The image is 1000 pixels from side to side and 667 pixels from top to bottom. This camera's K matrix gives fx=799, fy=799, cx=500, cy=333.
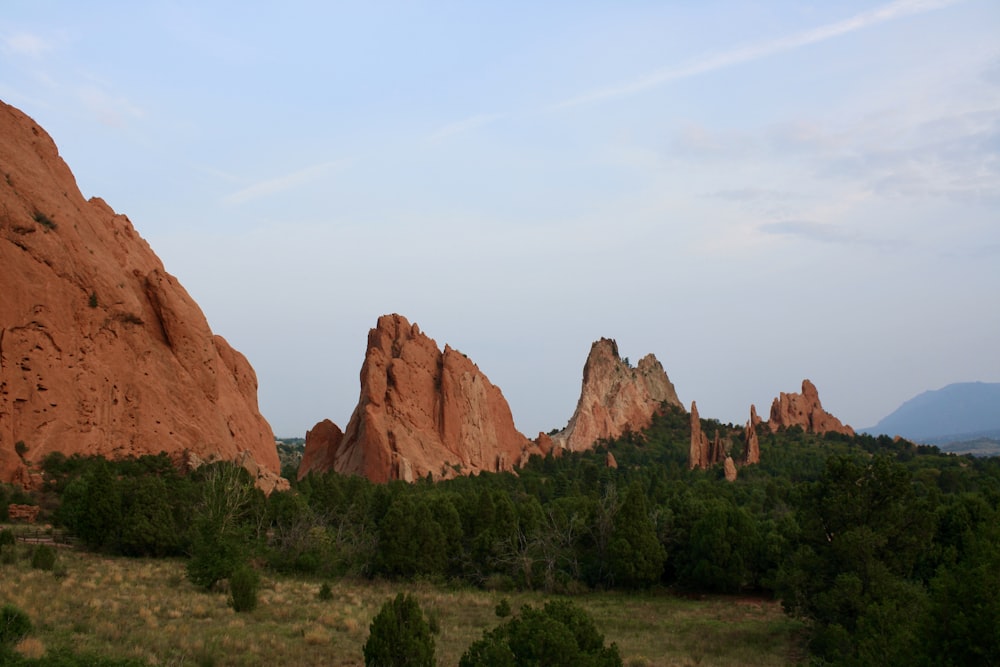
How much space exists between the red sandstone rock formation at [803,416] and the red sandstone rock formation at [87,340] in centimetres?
9153

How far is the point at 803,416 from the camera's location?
134 metres

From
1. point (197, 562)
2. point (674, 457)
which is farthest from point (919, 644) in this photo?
point (674, 457)

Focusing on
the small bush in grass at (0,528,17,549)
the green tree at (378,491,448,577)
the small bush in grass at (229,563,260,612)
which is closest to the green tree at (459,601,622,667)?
the small bush in grass at (229,563,260,612)

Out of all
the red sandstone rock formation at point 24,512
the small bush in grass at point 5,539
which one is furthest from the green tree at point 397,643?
the red sandstone rock formation at point 24,512

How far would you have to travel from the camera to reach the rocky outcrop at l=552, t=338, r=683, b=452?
427ft

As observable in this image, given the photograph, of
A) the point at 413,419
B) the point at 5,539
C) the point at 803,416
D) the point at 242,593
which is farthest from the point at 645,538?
the point at 803,416

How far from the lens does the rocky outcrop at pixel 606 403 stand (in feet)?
427

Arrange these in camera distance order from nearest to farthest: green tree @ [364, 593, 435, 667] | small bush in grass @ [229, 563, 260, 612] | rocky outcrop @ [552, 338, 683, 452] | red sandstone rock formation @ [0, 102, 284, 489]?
green tree @ [364, 593, 435, 667] < small bush in grass @ [229, 563, 260, 612] < red sandstone rock formation @ [0, 102, 284, 489] < rocky outcrop @ [552, 338, 683, 452]

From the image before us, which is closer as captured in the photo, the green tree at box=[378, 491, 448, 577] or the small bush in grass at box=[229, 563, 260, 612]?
the small bush in grass at box=[229, 563, 260, 612]

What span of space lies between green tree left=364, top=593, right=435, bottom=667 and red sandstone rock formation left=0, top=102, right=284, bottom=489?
41519mm

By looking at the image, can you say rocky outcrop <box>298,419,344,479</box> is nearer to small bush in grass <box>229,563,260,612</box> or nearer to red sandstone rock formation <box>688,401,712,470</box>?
red sandstone rock formation <box>688,401,712,470</box>

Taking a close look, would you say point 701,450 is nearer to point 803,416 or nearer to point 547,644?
point 803,416

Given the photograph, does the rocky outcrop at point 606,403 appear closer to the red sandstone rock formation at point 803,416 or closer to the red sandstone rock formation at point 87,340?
the red sandstone rock formation at point 803,416

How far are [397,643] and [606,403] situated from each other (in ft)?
394
